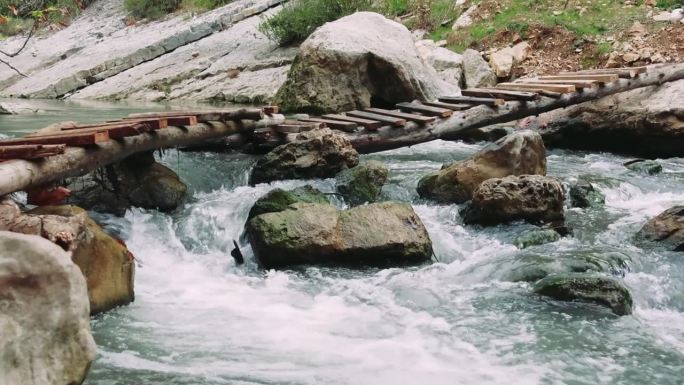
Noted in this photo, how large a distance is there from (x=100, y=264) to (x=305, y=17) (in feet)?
45.9

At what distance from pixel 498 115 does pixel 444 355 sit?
596 centimetres

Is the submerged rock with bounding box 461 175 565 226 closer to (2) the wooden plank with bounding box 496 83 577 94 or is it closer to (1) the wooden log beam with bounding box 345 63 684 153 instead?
(1) the wooden log beam with bounding box 345 63 684 153

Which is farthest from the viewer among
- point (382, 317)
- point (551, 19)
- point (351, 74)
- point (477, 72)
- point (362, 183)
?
point (551, 19)

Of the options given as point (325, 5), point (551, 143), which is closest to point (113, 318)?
point (551, 143)

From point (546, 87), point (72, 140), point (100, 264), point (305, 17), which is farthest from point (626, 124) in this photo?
point (305, 17)

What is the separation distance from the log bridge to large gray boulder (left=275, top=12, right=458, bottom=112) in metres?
1.47

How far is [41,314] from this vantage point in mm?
2809

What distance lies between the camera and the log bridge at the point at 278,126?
16.7ft

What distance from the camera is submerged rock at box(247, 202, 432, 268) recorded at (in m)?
5.75

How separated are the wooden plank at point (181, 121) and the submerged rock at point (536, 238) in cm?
338

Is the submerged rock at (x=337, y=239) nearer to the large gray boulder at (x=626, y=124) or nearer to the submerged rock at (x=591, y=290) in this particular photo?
the submerged rock at (x=591, y=290)

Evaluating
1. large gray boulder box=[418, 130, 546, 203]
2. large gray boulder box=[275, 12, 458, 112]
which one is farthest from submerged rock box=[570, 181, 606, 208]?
large gray boulder box=[275, 12, 458, 112]

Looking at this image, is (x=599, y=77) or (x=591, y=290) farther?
(x=599, y=77)

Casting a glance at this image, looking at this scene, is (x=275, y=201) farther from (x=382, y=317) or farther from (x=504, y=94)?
(x=504, y=94)
